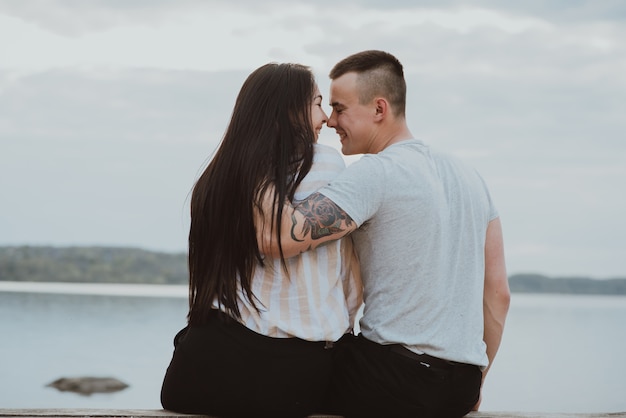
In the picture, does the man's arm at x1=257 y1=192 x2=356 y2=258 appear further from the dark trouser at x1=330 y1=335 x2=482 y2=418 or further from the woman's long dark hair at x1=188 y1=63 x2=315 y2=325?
the dark trouser at x1=330 y1=335 x2=482 y2=418

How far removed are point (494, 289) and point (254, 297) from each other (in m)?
1.06

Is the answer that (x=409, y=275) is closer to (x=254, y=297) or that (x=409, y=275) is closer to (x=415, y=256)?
(x=415, y=256)

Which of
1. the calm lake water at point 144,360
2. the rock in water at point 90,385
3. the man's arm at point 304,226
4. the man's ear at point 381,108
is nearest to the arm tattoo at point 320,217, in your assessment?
the man's arm at point 304,226

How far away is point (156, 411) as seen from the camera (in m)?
2.99

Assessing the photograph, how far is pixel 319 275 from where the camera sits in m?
2.94

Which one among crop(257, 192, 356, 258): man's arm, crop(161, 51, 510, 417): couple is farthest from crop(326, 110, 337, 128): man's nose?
crop(257, 192, 356, 258): man's arm

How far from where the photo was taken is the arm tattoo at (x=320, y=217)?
284 cm

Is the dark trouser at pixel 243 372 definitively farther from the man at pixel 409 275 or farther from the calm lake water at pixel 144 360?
the calm lake water at pixel 144 360

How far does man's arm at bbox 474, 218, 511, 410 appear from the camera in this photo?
3.31 m

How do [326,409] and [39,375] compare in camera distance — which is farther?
[39,375]

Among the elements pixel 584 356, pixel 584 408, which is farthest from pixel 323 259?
pixel 584 356

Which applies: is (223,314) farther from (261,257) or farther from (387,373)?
(387,373)

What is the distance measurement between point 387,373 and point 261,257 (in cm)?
63

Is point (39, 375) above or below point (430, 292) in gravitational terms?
below
